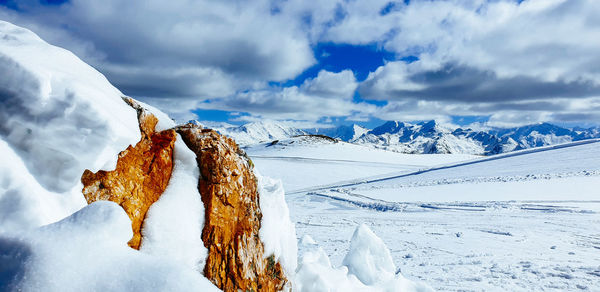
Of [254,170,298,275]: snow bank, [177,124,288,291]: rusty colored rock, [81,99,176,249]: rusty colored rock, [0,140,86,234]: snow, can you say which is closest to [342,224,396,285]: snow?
[254,170,298,275]: snow bank

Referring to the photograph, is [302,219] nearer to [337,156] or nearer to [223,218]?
[223,218]

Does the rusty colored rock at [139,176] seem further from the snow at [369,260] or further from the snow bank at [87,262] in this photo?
the snow at [369,260]

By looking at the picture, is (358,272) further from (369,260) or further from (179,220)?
(179,220)

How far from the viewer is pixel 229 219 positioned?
4.87 metres

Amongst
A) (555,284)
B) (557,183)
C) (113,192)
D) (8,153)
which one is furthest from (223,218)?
(557,183)

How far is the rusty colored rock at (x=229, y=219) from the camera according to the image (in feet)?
14.8

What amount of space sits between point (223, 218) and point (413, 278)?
19.1 ft

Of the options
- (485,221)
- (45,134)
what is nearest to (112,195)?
(45,134)

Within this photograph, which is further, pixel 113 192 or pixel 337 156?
pixel 337 156

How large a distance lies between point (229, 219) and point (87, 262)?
2.61m

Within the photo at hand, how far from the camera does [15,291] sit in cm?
209

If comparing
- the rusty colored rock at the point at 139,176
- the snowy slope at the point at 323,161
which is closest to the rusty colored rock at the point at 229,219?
the rusty colored rock at the point at 139,176

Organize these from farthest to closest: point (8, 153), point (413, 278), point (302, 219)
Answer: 1. point (302, 219)
2. point (413, 278)
3. point (8, 153)

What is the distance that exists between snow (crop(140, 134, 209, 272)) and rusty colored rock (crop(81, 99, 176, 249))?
10 cm
